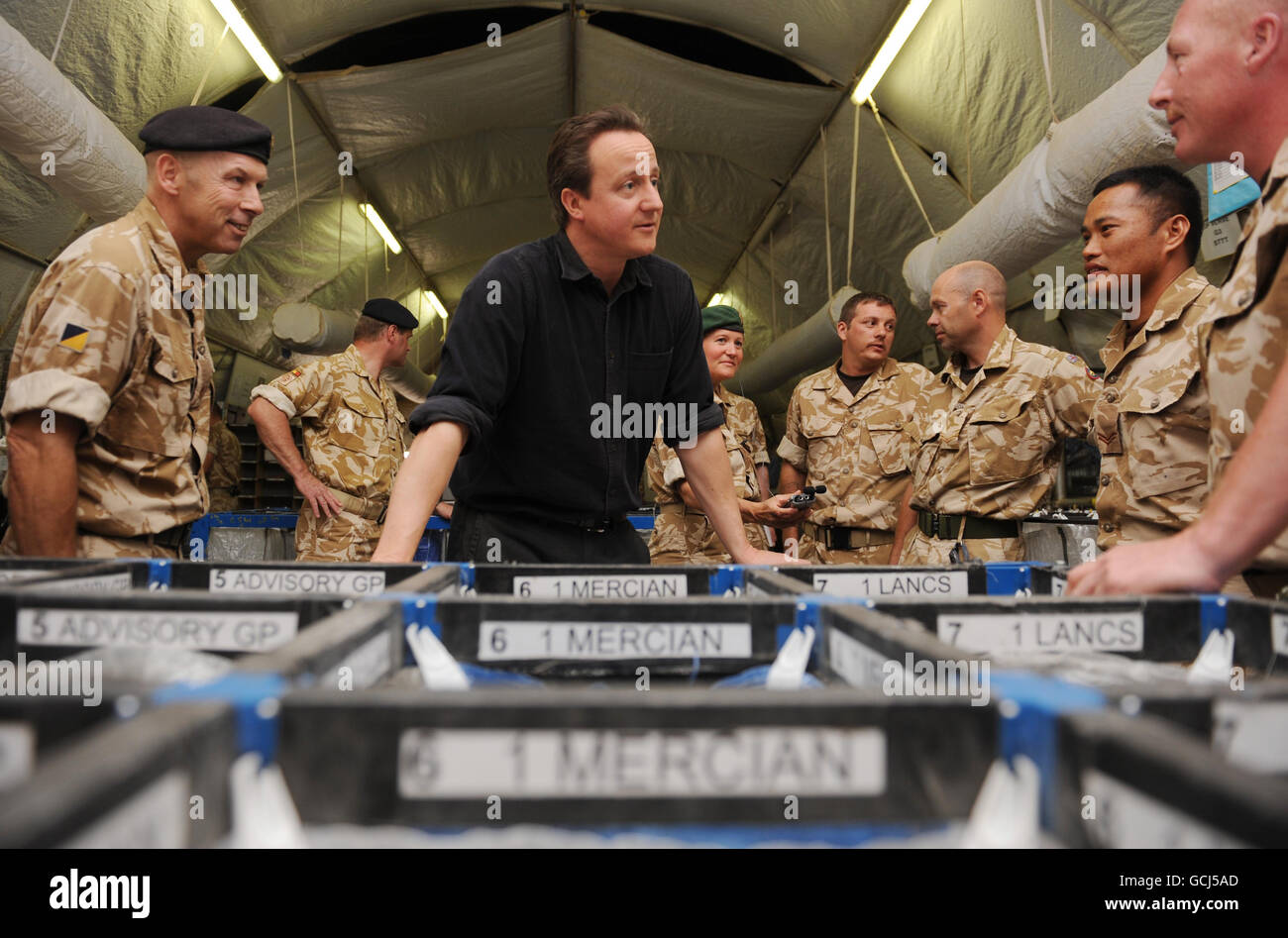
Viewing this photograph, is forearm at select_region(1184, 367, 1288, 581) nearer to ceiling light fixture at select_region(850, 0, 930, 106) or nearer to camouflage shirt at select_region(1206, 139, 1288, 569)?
camouflage shirt at select_region(1206, 139, 1288, 569)

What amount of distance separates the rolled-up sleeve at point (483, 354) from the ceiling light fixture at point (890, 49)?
3028 mm

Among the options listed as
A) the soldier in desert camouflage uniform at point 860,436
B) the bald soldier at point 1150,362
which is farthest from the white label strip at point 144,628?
the soldier in desert camouflage uniform at point 860,436

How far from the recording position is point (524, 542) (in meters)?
1.59

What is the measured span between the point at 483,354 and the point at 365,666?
952 millimetres

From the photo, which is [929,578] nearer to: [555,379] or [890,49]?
[555,379]

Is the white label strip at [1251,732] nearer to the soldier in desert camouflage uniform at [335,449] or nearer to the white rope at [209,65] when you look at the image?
the soldier in desert camouflage uniform at [335,449]

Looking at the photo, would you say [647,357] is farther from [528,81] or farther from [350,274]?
[350,274]

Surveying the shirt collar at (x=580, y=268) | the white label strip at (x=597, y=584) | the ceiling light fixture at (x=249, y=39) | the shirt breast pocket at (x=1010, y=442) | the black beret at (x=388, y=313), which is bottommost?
the white label strip at (x=597, y=584)

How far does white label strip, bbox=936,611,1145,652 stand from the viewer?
0.75 metres

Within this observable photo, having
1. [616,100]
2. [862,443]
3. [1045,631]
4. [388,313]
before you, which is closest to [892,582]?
[1045,631]

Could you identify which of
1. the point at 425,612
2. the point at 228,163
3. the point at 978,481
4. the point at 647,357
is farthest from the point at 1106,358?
the point at 228,163

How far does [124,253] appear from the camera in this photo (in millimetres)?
1587

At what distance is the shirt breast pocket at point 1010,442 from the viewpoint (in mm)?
2719
